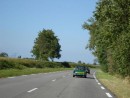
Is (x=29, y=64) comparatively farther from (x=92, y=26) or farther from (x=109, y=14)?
(x=109, y=14)

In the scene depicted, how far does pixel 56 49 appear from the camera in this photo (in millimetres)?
136375

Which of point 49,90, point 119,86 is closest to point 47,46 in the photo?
point 119,86

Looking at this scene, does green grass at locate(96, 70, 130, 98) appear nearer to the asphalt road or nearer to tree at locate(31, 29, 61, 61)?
the asphalt road

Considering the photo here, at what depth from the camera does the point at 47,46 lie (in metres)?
135

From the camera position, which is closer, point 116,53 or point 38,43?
point 116,53

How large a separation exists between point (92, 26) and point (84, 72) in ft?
74.6

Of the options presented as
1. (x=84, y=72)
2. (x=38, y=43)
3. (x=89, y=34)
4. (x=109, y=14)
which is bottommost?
(x=84, y=72)

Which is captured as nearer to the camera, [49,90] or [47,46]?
[49,90]

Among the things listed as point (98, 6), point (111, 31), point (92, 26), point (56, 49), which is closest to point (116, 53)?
point (111, 31)

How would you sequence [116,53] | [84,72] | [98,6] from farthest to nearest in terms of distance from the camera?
1. [84,72]
2. [98,6]
3. [116,53]

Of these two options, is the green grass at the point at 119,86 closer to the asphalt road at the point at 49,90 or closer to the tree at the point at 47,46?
the asphalt road at the point at 49,90

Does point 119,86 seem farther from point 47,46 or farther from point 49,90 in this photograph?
point 47,46

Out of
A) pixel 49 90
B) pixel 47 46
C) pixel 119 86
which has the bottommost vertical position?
pixel 49 90

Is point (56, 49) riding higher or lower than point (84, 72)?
higher
